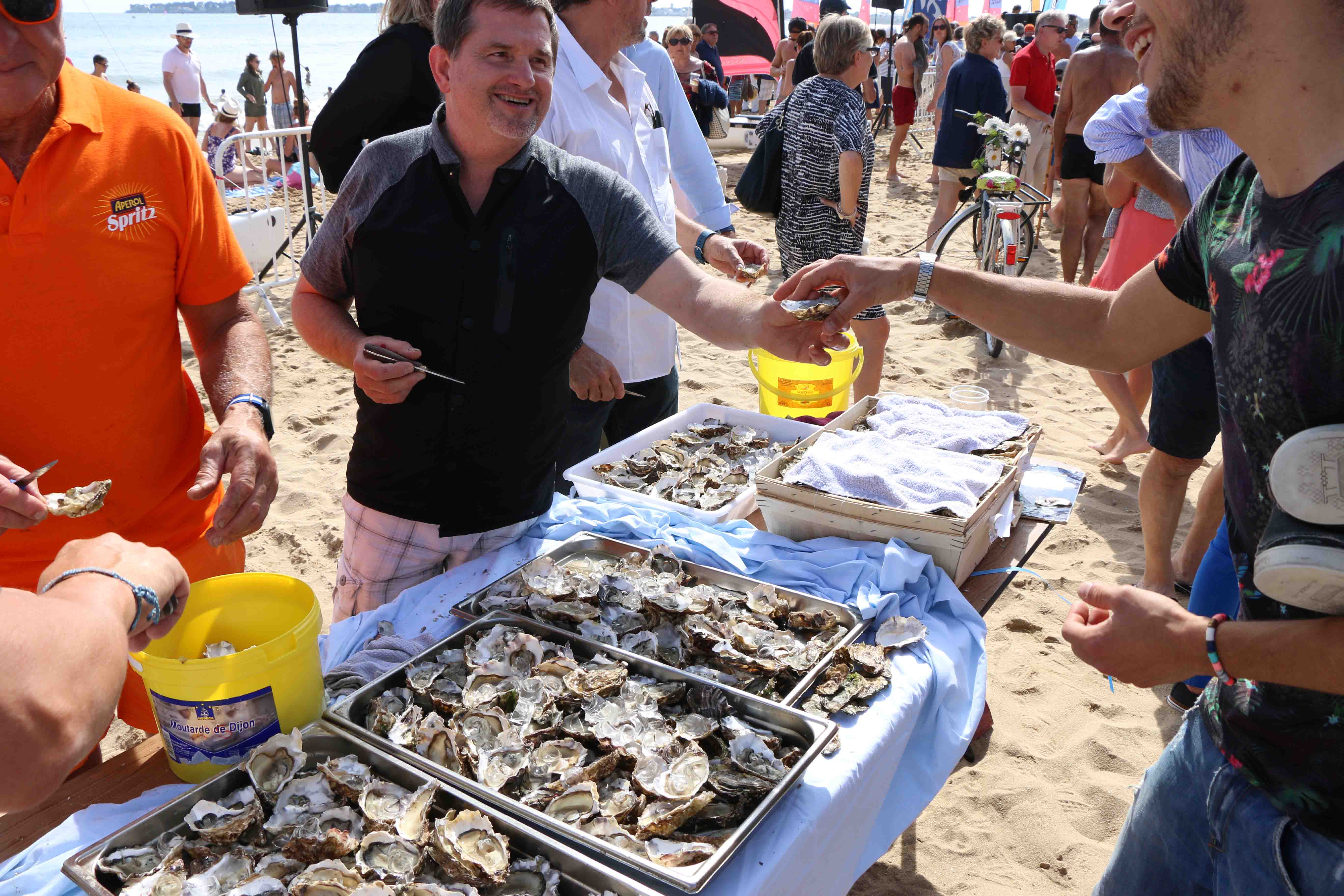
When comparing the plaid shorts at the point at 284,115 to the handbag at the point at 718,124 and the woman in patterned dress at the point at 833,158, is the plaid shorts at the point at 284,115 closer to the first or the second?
the handbag at the point at 718,124

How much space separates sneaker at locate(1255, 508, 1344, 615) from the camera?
1.04 m

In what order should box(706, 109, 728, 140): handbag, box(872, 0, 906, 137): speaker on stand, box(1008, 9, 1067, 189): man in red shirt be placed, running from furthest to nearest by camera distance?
box(872, 0, 906, 137): speaker on stand → box(706, 109, 728, 140): handbag → box(1008, 9, 1067, 189): man in red shirt

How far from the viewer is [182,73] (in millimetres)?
13734

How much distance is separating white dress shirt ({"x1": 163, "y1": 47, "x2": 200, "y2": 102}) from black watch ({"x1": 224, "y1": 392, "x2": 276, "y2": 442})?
14.6 meters

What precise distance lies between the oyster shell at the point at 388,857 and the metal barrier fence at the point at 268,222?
17.0 ft

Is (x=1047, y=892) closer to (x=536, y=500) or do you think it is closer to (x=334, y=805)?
(x=536, y=500)

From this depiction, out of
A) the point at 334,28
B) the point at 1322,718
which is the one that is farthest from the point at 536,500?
the point at 334,28

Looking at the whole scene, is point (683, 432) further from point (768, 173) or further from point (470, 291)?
point (768, 173)

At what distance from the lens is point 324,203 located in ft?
29.6

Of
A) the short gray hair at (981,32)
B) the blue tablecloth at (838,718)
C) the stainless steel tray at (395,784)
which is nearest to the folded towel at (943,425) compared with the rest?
the blue tablecloth at (838,718)

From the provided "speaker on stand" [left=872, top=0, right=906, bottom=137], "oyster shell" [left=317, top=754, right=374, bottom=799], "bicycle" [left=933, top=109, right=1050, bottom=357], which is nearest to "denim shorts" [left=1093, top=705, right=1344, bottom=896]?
"oyster shell" [left=317, top=754, right=374, bottom=799]

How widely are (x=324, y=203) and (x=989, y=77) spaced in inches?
263

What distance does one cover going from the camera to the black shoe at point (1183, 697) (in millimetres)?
2916

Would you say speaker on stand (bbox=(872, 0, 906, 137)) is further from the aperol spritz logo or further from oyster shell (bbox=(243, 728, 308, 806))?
oyster shell (bbox=(243, 728, 308, 806))
